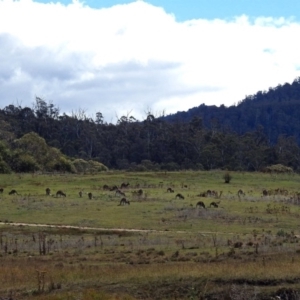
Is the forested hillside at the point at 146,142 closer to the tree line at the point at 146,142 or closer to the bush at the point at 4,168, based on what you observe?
the tree line at the point at 146,142

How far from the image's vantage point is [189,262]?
79.7 ft

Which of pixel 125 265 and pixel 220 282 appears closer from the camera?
pixel 220 282

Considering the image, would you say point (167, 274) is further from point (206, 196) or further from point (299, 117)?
point (299, 117)

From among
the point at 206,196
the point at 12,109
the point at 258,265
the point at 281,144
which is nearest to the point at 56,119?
the point at 12,109

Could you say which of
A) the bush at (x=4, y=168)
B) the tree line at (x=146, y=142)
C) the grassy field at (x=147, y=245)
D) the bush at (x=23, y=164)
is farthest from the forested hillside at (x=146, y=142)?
the grassy field at (x=147, y=245)

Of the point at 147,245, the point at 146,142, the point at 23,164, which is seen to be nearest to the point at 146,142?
the point at 146,142

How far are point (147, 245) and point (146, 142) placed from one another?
102067 mm

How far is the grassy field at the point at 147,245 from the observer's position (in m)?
18.5

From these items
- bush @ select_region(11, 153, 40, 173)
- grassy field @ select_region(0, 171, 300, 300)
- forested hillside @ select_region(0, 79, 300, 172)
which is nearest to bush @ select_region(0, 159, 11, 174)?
bush @ select_region(11, 153, 40, 173)

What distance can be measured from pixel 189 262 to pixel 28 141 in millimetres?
79289

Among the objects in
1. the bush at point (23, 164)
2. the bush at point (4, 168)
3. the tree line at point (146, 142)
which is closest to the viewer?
the bush at point (4, 168)

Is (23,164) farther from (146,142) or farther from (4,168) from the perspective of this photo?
(146,142)

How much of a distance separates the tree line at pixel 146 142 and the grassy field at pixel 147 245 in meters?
54.4

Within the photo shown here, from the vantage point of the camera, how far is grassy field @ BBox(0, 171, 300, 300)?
18.5 metres
